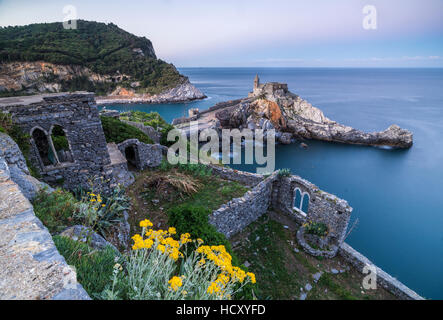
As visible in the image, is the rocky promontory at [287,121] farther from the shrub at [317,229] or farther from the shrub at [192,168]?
the shrub at [317,229]

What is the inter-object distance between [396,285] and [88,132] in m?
13.6

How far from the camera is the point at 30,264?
5.95ft

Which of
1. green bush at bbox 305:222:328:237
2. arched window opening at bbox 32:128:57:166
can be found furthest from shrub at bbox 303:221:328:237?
arched window opening at bbox 32:128:57:166

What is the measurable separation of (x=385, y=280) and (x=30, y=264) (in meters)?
11.9

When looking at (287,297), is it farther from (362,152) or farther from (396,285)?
(362,152)

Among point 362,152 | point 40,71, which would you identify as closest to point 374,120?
point 362,152

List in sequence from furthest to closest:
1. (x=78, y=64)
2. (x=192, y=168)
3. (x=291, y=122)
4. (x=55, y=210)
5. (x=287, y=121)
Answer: (x=78, y=64) → (x=287, y=121) → (x=291, y=122) → (x=192, y=168) → (x=55, y=210)

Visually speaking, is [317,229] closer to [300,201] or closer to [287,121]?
[300,201]

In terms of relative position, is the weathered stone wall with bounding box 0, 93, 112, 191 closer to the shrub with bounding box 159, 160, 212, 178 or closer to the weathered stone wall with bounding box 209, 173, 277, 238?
the weathered stone wall with bounding box 209, 173, 277, 238

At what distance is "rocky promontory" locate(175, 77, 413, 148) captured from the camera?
36366mm

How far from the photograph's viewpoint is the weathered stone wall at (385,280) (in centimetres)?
848

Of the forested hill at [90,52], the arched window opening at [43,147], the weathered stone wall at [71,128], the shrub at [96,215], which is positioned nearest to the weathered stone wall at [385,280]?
the shrub at [96,215]

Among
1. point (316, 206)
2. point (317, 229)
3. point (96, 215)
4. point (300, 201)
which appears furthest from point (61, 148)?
point (300, 201)
